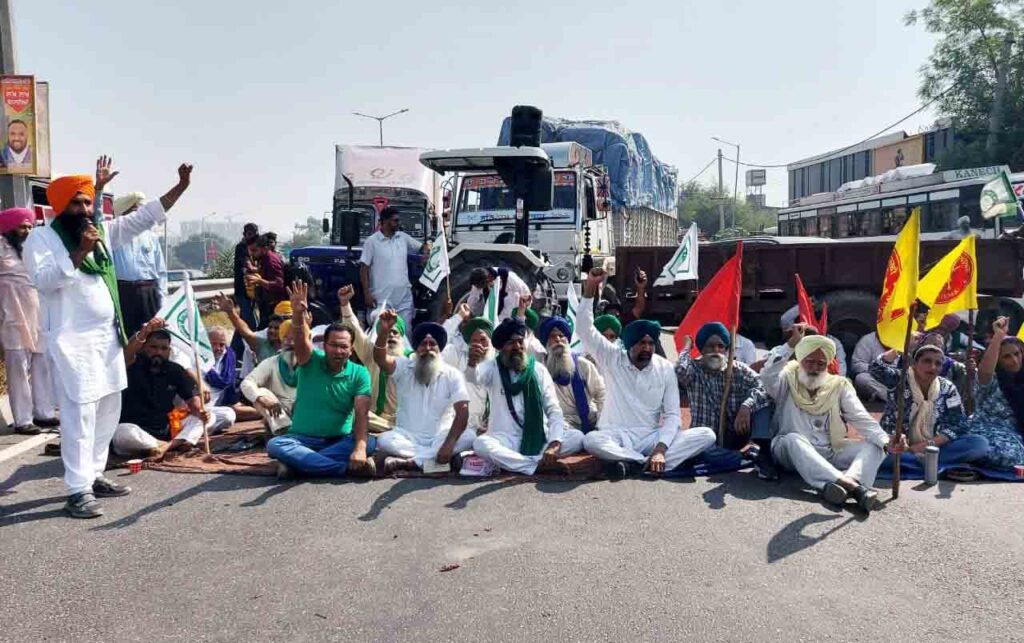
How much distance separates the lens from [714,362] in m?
6.18

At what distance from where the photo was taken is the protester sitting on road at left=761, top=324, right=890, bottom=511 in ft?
17.3

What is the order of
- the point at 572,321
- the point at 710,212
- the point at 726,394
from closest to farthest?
the point at 726,394
the point at 572,321
the point at 710,212

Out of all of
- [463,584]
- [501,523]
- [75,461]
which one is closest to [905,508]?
[501,523]

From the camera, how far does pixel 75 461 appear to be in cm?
483

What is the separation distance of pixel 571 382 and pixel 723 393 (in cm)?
120

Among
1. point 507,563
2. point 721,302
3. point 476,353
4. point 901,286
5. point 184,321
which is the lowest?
point 507,563

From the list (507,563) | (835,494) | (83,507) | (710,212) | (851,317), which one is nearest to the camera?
(507,563)

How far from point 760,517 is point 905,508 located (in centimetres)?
91

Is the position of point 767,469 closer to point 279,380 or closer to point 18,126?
point 279,380

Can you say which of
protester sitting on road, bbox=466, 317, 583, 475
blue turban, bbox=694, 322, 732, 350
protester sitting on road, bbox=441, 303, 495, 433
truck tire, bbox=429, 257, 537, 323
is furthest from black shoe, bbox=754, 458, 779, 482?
truck tire, bbox=429, 257, 537, 323

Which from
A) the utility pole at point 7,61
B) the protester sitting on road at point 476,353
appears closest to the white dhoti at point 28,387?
the utility pole at point 7,61

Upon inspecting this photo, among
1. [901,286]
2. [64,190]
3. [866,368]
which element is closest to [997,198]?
[866,368]

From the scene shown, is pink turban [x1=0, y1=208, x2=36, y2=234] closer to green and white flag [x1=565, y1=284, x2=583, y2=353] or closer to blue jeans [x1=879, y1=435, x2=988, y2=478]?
green and white flag [x1=565, y1=284, x2=583, y2=353]

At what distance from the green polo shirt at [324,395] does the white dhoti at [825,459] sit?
279 cm
